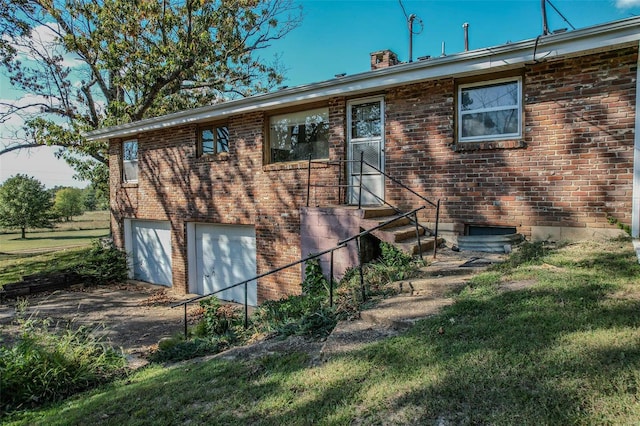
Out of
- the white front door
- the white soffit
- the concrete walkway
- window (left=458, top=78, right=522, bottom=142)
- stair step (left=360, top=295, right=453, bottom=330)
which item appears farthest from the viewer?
the white front door

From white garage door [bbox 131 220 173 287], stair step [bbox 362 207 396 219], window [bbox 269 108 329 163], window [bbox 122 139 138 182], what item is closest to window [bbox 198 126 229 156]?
window [bbox 269 108 329 163]

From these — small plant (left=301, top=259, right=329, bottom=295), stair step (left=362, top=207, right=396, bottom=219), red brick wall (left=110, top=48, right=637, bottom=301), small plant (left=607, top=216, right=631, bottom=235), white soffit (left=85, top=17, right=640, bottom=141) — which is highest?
white soffit (left=85, top=17, right=640, bottom=141)

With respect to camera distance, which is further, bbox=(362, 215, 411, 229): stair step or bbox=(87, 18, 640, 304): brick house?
bbox=(362, 215, 411, 229): stair step

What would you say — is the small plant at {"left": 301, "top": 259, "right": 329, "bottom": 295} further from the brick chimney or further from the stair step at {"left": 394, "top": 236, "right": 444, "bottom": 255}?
the brick chimney

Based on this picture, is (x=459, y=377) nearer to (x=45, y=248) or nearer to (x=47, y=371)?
(x=47, y=371)

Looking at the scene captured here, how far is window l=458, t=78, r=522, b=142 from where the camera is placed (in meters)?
6.63

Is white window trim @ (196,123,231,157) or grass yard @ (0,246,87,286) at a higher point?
white window trim @ (196,123,231,157)

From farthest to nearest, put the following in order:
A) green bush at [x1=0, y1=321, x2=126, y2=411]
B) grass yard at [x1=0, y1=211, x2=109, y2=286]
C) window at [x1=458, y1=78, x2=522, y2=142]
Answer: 1. grass yard at [x1=0, y1=211, x2=109, y2=286]
2. window at [x1=458, y1=78, x2=522, y2=142]
3. green bush at [x1=0, y1=321, x2=126, y2=411]

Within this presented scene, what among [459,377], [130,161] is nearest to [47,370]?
[459,377]

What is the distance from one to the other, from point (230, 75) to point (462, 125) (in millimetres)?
13954

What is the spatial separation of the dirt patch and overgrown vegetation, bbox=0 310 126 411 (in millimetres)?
1409

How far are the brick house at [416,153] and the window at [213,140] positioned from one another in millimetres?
41

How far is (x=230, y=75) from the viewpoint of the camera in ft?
59.7

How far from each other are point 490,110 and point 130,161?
11301mm
